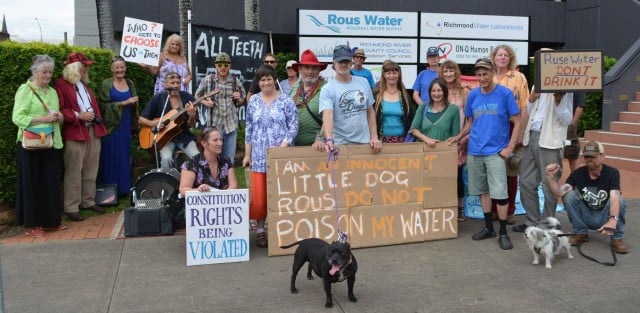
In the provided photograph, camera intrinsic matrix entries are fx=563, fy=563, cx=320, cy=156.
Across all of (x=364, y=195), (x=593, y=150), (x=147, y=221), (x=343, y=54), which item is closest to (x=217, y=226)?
(x=147, y=221)

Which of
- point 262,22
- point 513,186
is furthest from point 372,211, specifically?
point 262,22

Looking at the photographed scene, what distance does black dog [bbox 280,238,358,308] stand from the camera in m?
3.87

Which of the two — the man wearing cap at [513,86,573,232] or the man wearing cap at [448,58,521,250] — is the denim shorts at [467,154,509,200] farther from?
the man wearing cap at [513,86,573,232]

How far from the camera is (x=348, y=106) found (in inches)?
213

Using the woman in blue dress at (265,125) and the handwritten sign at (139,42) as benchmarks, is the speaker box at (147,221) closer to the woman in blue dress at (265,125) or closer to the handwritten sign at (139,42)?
the woman in blue dress at (265,125)

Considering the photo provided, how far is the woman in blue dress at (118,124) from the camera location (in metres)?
7.11

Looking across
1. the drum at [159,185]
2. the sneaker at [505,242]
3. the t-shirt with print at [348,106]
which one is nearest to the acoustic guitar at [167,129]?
the drum at [159,185]

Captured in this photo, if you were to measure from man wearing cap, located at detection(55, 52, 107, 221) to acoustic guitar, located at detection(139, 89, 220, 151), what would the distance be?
62 centimetres

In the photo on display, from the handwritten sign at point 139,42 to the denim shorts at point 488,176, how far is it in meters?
4.91

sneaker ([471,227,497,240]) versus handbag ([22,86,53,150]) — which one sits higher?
handbag ([22,86,53,150])

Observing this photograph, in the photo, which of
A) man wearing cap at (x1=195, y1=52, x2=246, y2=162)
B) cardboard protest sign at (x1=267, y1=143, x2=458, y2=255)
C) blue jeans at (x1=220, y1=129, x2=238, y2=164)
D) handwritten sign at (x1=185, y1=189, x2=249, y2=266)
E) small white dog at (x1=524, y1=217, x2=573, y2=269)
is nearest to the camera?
small white dog at (x1=524, y1=217, x2=573, y2=269)

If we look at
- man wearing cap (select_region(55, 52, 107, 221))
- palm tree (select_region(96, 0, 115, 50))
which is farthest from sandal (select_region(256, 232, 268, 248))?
palm tree (select_region(96, 0, 115, 50))

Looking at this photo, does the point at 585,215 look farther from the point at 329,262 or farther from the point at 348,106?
the point at 329,262

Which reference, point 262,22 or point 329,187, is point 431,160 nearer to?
point 329,187
